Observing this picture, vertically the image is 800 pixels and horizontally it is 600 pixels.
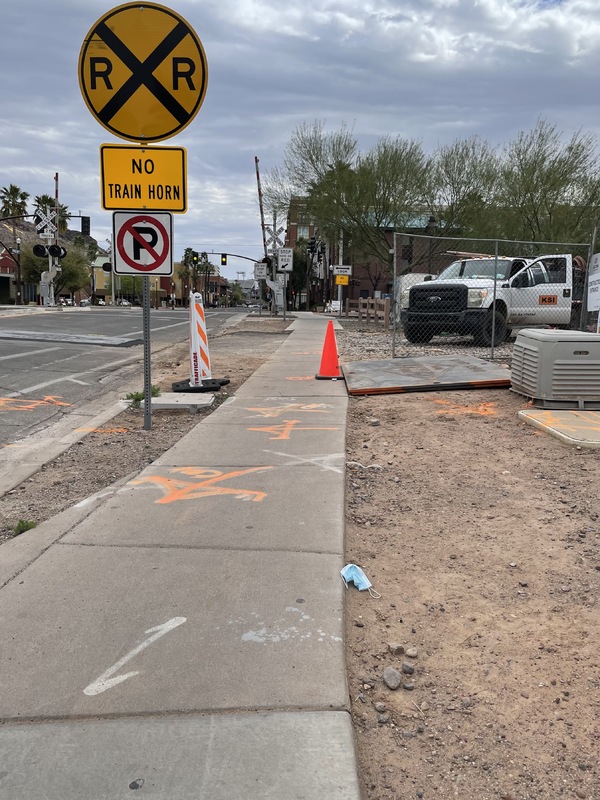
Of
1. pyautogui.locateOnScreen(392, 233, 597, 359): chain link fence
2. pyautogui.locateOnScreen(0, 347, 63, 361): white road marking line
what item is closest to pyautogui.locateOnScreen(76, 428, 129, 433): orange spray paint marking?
pyautogui.locateOnScreen(0, 347, 63, 361): white road marking line

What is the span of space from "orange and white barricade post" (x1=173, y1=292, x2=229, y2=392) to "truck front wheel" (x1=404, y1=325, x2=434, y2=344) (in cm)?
664

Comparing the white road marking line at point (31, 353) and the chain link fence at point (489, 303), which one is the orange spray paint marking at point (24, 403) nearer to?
the white road marking line at point (31, 353)

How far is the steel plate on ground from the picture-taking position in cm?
894

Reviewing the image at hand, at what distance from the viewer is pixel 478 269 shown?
1520 centimetres

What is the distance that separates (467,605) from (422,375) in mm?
6854

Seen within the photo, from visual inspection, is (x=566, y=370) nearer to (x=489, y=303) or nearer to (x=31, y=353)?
(x=489, y=303)

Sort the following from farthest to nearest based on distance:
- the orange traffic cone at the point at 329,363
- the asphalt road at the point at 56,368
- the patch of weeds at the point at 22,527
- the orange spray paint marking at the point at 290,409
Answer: the orange traffic cone at the point at 329,363 < the asphalt road at the point at 56,368 < the orange spray paint marking at the point at 290,409 < the patch of weeds at the point at 22,527

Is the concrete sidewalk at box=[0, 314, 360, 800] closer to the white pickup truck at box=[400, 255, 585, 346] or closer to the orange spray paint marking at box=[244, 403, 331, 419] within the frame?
the orange spray paint marking at box=[244, 403, 331, 419]

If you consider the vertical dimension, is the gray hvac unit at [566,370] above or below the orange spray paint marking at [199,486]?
above

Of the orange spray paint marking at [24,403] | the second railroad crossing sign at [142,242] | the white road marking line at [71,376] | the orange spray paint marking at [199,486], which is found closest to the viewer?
the orange spray paint marking at [199,486]

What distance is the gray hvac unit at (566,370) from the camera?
23.8 feet

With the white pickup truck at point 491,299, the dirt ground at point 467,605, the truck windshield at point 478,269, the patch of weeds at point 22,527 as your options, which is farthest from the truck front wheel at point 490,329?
the patch of weeds at point 22,527

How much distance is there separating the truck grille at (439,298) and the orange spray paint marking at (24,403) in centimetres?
822

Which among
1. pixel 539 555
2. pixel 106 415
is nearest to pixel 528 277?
pixel 106 415
